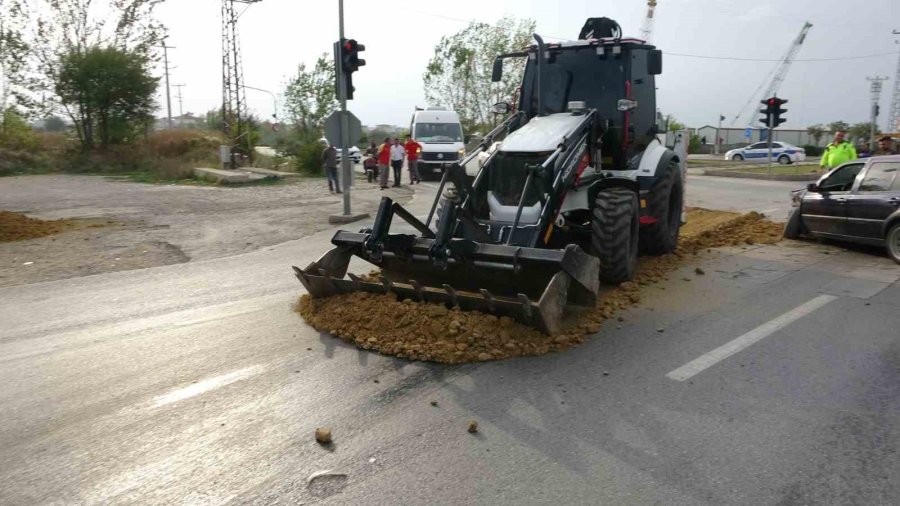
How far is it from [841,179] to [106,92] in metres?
35.6

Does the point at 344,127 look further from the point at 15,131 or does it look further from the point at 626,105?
the point at 15,131

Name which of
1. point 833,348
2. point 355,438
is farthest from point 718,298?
point 355,438

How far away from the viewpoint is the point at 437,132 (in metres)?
26.5

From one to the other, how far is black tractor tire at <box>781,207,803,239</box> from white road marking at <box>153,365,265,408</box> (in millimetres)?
9434

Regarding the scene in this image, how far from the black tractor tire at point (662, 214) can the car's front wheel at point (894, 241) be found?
2.93m

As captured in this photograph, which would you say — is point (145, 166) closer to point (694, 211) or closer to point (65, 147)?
point (65, 147)

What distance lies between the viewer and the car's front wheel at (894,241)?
9438mm

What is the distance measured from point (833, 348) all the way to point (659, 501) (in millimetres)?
3391

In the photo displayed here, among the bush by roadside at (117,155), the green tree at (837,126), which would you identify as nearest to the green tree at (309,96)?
the bush by roadside at (117,155)

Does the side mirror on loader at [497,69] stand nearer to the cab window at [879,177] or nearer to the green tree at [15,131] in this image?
the cab window at [879,177]

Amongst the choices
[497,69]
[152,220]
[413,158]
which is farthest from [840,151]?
[152,220]

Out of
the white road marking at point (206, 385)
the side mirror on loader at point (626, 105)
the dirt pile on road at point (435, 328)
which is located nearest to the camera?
the white road marking at point (206, 385)

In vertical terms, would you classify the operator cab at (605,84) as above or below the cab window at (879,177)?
above

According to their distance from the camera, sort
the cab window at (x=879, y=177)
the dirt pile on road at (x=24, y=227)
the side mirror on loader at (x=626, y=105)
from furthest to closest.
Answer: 1. the dirt pile on road at (x=24, y=227)
2. the cab window at (x=879, y=177)
3. the side mirror on loader at (x=626, y=105)
